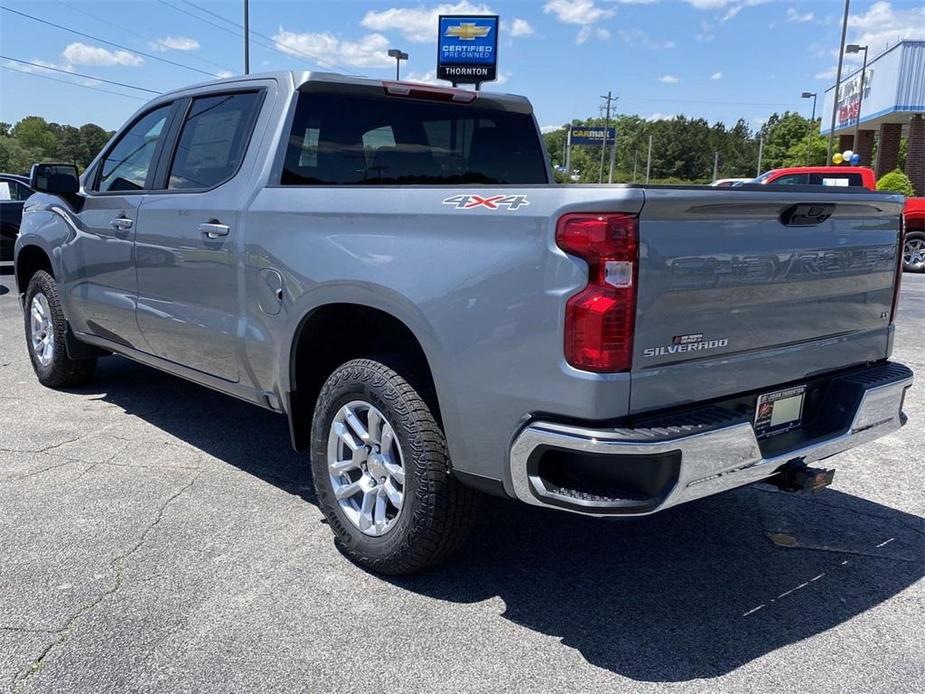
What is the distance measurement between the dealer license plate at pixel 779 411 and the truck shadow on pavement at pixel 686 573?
691mm

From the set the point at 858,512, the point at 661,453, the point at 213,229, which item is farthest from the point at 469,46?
the point at 661,453

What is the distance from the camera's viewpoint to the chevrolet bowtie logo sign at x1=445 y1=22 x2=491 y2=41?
25.6 metres

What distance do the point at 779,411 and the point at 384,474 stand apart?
5.15 feet

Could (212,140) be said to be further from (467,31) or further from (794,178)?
(467,31)

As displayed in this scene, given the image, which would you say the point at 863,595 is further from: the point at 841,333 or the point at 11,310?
the point at 11,310

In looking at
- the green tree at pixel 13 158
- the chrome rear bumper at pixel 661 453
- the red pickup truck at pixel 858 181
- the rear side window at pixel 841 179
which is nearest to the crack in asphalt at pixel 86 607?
the chrome rear bumper at pixel 661 453

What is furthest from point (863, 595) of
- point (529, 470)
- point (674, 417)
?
point (529, 470)

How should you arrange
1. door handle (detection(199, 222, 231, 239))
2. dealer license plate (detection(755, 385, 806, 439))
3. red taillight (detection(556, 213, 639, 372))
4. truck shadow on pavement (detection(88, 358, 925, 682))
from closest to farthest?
red taillight (detection(556, 213, 639, 372)) → truck shadow on pavement (detection(88, 358, 925, 682)) → dealer license plate (detection(755, 385, 806, 439)) → door handle (detection(199, 222, 231, 239))

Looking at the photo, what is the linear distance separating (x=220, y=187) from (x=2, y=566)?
6.48 feet

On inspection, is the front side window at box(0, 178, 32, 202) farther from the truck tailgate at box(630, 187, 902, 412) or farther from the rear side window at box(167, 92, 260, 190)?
the truck tailgate at box(630, 187, 902, 412)

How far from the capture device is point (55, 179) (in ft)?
17.6

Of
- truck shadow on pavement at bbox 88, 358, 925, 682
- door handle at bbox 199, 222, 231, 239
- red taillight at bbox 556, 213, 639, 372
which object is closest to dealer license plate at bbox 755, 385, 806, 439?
truck shadow on pavement at bbox 88, 358, 925, 682

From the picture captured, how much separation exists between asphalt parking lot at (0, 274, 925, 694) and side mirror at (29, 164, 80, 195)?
5.57 feet

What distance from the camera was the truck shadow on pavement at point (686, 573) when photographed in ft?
9.81
